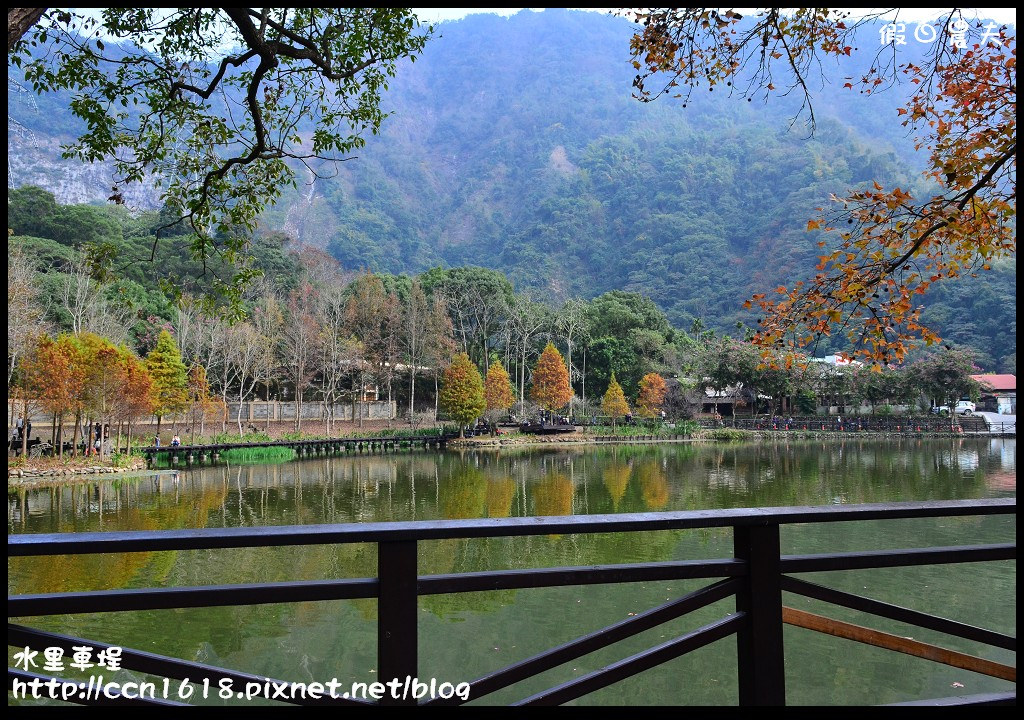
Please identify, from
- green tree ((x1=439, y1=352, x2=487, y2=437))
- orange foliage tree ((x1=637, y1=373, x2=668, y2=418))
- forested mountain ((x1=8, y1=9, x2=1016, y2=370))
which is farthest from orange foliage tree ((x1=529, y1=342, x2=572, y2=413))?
forested mountain ((x1=8, y1=9, x2=1016, y2=370))

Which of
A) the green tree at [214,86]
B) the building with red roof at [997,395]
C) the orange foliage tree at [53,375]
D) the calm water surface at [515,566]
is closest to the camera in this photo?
the green tree at [214,86]

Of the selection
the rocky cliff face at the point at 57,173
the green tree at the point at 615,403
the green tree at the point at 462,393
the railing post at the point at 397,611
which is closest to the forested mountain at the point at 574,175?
the rocky cliff face at the point at 57,173

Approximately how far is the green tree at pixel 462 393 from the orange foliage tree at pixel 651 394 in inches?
352

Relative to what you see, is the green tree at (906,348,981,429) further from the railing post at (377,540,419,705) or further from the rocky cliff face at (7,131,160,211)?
the rocky cliff face at (7,131,160,211)

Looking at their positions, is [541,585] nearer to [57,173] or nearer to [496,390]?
[496,390]

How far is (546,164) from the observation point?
81.2 metres

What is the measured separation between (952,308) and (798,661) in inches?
1695

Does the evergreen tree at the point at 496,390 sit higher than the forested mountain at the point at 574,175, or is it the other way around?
the forested mountain at the point at 574,175

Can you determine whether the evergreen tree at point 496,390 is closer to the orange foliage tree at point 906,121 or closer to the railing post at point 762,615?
the orange foliage tree at point 906,121

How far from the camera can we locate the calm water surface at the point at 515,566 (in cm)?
580

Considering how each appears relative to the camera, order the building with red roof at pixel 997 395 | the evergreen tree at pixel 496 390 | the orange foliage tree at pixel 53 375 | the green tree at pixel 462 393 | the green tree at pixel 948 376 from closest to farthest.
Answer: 1. the orange foliage tree at pixel 53 375
2. the green tree at pixel 462 393
3. the evergreen tree at pixel 496 390
4. the green tree at pixel 948 376
5. the building with red roof at pixel 997 395

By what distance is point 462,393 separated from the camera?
90.2 ft

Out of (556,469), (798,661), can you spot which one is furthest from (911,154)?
(798,661)
